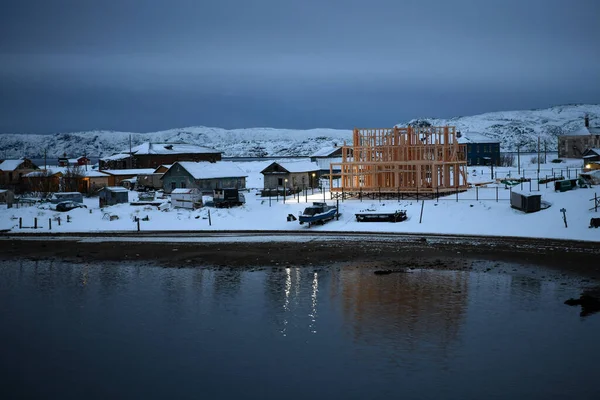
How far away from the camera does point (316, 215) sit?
41.6 m

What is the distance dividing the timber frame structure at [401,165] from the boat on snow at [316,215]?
28.4 feet

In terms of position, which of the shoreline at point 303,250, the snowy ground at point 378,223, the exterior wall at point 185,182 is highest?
the exterior wall at point 185,182

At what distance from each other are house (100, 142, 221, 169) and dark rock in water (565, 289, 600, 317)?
231 ft

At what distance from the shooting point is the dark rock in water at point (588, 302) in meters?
21.4

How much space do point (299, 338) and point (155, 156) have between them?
234 ft

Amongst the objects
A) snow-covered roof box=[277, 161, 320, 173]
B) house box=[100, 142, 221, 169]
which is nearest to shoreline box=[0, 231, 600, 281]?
snow-covered roof box=[277, 161, 320, 173]

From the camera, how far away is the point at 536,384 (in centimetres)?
1580

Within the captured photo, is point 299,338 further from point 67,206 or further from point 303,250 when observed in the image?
point 67,206

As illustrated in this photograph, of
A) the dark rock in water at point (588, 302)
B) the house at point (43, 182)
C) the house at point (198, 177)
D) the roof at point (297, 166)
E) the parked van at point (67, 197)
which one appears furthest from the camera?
the house at point (43, 182)

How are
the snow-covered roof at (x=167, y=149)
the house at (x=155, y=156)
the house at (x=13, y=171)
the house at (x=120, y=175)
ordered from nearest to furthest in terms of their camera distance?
1. the house at (x=120, y=175)
2. the house at (x=13, y=171)
3. the house at (x=155, y=156)
4. the snow-covered roof at (x=167, y=149)

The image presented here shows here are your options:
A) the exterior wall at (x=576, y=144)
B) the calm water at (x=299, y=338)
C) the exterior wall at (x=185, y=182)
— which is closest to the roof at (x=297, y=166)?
the exterior wall at (x=185, y=182)

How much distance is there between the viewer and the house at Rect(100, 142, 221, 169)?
87125 mm

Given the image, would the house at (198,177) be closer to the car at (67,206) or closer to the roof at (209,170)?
the roof at (209,170)

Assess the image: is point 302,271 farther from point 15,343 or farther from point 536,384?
point 536,384
